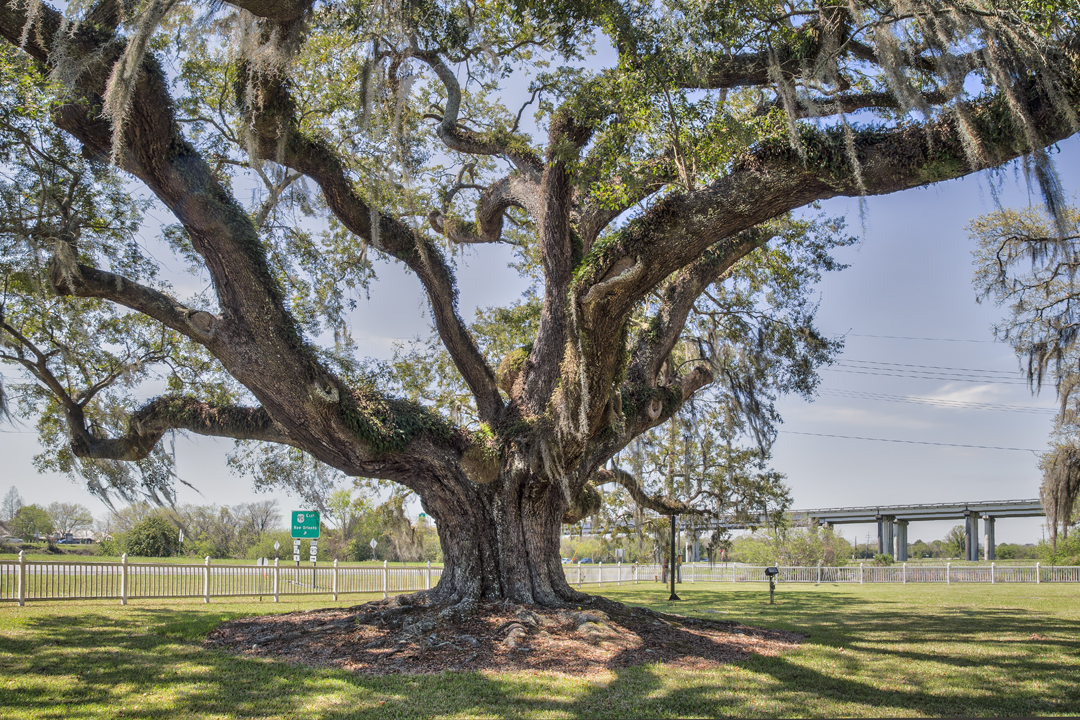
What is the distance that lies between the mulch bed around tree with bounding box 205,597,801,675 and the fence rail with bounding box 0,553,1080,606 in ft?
16.6

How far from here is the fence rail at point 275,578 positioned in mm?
11211

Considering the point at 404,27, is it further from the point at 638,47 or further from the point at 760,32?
the point at 760,32

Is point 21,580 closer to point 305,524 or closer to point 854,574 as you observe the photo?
point 305,524

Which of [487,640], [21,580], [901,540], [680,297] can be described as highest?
[680,297]

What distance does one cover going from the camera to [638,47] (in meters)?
6.30

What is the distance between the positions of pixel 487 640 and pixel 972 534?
47084mm

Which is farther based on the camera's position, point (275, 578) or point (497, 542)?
point (275, 578)

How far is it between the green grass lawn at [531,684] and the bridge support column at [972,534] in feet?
131

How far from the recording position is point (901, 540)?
152ft

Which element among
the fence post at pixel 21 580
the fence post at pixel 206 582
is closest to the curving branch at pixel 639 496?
the fence post at pixel 206 582

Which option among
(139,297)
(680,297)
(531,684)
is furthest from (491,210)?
(531,684)

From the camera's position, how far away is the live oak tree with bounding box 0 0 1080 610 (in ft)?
17.4

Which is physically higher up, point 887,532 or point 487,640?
point 487,640

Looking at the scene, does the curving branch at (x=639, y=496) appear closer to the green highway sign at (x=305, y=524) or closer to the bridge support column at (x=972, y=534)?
the green highway sign at (x=305, y=524)
